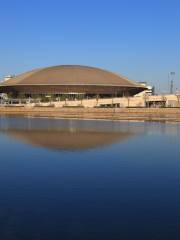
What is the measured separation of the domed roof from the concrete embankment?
18.7 metres

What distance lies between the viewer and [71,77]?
3915 inches

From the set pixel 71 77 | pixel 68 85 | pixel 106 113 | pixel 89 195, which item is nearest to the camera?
pixel 89 195

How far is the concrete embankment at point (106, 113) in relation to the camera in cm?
5899

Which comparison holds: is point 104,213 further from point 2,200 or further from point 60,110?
point 60,110

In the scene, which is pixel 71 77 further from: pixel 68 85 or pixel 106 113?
pixel 106 113

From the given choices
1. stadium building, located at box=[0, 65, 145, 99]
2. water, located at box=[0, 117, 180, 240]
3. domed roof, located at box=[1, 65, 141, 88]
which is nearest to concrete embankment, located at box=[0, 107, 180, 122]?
stadium building, located at box=[0, 65, 145, 99]

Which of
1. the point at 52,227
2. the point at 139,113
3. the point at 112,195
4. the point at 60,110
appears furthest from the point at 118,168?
the point at 60,110

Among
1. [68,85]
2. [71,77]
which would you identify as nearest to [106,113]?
[68,85]

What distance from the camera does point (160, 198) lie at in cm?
1051

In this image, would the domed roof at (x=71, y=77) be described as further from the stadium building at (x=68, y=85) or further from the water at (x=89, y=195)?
the water at (x=89, y=195)

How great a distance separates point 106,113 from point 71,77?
35.1 m

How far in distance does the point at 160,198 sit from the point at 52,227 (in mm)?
3310

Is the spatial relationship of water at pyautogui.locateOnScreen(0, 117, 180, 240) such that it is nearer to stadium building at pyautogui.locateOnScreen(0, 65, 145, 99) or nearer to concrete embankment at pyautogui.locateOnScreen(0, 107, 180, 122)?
concrete embankment at pyautogui.locateOnScreen(0, 107, 180, 122)

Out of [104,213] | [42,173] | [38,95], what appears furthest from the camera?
[38,95]
